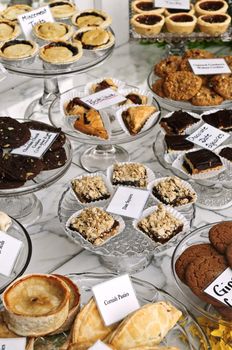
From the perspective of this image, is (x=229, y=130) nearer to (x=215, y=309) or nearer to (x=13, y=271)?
(x=215, y=309)

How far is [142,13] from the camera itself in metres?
2.76

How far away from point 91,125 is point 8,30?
25.6 inches

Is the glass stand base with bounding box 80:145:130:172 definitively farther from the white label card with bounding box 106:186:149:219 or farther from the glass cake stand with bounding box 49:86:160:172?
the white label card with bounding box 106:186:149:219

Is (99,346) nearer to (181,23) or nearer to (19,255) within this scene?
(19,255)

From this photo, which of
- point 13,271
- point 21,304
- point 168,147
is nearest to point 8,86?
point 168,147

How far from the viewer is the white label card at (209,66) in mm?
2486

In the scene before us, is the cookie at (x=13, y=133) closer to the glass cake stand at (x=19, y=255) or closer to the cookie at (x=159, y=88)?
the glass cake stand at (x=19, y=255)

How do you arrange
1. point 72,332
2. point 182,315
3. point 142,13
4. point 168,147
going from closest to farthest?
point 72,332 → point 182,315 → point 168,147 → point 142,13

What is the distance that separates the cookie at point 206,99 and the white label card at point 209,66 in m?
0.11

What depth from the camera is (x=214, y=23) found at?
8.89 ft

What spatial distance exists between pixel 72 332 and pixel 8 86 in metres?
1.65

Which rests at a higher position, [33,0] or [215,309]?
[33,0]

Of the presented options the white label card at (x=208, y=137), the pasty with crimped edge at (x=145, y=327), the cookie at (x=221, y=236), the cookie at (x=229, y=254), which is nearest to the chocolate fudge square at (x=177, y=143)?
the white label card at (x=208, y=137)

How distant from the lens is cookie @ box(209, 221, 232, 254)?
1.68 m
